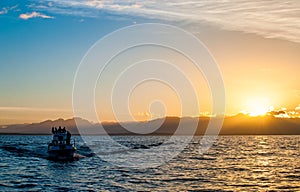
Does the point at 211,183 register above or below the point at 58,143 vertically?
below

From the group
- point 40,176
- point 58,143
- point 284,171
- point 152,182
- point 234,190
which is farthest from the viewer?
point 58,143

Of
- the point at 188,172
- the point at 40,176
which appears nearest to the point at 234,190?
the point at 188,172

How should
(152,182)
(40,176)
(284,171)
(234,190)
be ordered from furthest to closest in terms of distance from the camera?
(284,171) → (40,176) → (152,182) → (234,190)

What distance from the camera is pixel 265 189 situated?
4866 centimetres

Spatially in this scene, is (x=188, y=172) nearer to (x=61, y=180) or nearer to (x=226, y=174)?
(x=226, y=174)

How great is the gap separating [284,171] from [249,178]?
42.6 feet

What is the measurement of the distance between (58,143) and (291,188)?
5172cm

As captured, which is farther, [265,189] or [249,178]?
[249,178]

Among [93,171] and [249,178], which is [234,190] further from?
[93,171]

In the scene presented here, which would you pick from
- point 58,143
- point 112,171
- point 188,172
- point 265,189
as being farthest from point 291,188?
point 58,143

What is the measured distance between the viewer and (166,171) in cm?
6531

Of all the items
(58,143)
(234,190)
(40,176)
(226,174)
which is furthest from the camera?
(58,143)

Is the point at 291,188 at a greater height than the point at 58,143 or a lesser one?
lesser

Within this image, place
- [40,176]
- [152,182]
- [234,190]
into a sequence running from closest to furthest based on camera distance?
[234,190], [152,182], [40,176]
